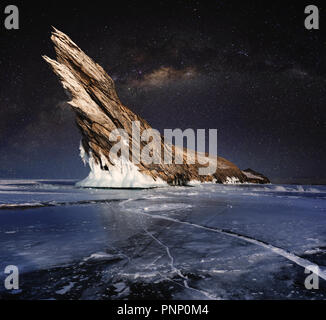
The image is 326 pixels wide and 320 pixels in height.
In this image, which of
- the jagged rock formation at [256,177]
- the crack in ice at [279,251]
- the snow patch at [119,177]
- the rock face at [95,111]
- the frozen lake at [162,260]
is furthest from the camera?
the jagged rock formation at [256,177]

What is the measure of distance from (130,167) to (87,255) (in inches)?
960

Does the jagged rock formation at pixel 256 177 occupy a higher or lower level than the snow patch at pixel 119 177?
lower

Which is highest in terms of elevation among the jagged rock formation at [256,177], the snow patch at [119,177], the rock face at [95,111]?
the rock face at [95,111]

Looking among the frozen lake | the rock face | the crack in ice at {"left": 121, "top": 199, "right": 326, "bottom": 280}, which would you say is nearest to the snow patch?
the rock face

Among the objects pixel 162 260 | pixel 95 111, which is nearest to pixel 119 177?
pixel 95 111

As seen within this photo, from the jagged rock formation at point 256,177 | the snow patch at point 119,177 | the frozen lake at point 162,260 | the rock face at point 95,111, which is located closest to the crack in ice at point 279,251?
the frozen lake at point 162,260

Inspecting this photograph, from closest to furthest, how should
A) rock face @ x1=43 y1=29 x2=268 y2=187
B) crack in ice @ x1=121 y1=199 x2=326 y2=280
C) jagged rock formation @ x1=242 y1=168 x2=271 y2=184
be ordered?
crack in ice @ x1=121 y1=199 x2=326 y2=280
rock face @ x1=43 y1=29 x2=268 y2=187
jagged rock formation @ x1=242 y1=168 x2=271 y2=184

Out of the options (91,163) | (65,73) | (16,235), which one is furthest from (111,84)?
(16,235)

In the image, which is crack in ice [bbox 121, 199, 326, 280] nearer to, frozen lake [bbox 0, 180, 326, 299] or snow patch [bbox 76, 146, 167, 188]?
frozen lake [bbox 0, 180, 326, 299]

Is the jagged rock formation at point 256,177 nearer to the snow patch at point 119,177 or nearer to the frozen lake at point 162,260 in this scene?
the snow patch at point 119,177

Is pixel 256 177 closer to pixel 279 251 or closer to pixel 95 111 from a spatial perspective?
pixel 95 111

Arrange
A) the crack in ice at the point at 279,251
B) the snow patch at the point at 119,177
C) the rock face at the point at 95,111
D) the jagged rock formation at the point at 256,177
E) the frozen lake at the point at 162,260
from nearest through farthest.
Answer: the frozen lake at the point at 162,260, the crack in ice at the point at 279,251, the rock face at the point at 95,111, the snow patch at the point at 119,177, the jagged rock formation at the point at 256,177

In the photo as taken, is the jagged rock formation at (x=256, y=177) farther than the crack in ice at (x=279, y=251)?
Yes

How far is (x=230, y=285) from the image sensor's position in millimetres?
2453
